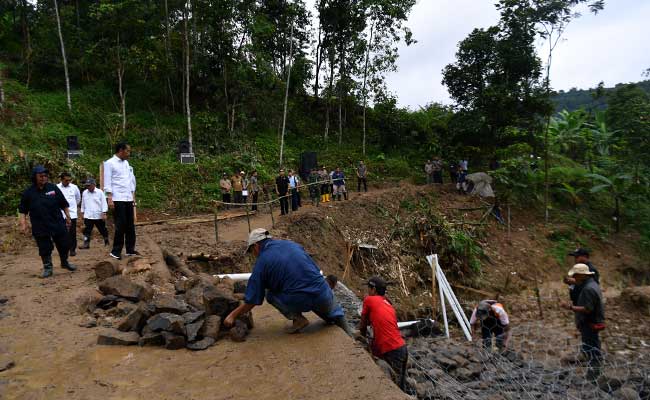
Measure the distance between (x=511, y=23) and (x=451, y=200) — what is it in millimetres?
9221

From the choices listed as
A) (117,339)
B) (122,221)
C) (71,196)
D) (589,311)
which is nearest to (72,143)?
(71,196)

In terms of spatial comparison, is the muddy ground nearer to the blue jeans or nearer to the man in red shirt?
the blue jeans

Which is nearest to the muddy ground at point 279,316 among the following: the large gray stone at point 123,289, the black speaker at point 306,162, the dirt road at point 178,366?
the dirt road at point 178,366

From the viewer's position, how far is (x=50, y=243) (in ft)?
20.5

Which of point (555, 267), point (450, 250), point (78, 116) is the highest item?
point (78, 116)

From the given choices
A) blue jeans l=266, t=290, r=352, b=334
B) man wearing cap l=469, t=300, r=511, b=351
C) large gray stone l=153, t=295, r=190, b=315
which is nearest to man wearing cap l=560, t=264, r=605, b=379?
man wearing cap l=469, t=300, r=511, b=351

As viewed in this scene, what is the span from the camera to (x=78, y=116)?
845 inches

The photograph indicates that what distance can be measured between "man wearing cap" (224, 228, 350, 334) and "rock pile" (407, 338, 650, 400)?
131 centimetres

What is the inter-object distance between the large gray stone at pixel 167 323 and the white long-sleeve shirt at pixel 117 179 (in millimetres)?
2747

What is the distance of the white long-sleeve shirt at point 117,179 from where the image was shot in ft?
21.2

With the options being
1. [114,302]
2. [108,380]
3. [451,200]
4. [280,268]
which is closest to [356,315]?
[280,268]

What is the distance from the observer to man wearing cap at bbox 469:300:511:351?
24.6ft

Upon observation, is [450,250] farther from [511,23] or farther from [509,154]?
[511,23]

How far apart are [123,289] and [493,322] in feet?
19.3
